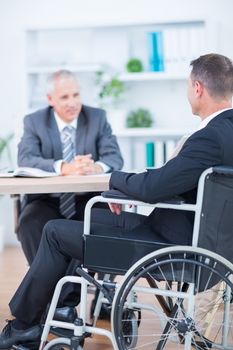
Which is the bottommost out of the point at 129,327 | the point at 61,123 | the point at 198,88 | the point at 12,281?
the point at 12,281

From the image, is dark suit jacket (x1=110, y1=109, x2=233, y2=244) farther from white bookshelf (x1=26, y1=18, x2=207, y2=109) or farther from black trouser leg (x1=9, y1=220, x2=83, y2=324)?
white bookshelf (x1=26, y1=18, x2=207, y2=109)

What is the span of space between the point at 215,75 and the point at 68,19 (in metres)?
2.72

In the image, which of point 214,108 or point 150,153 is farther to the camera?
point 150,153

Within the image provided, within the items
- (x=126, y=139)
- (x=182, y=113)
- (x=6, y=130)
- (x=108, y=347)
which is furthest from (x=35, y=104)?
(x=108, y=347)

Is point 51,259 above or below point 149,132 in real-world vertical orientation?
below

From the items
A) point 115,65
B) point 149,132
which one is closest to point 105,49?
point 115,65

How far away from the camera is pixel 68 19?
15.9ft

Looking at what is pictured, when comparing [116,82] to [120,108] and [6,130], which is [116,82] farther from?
[6,130]

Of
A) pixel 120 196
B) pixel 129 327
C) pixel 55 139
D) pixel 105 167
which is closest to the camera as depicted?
pixel 120 196

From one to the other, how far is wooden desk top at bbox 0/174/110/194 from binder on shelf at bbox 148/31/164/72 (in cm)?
204

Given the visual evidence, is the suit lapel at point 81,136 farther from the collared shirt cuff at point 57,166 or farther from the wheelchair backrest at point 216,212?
the wheelchair backrest at point 216,212

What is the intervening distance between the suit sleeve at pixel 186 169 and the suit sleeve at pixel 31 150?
118cm

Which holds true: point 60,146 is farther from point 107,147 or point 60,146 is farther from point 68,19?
point 68,19

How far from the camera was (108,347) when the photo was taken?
9.27 ft
